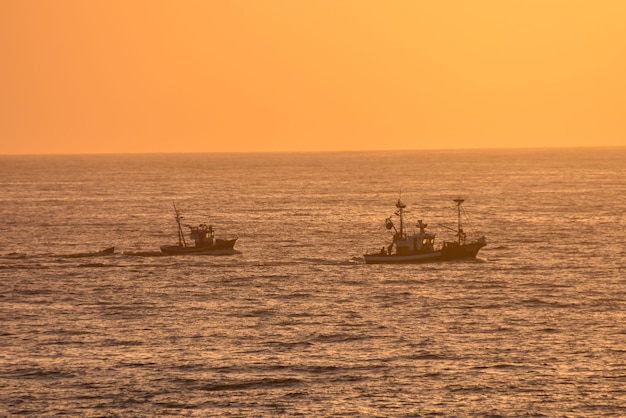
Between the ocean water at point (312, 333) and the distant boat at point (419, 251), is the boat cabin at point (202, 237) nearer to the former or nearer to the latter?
the ocean water at point (312, 333)

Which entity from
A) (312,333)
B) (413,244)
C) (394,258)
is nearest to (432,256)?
(413,244)

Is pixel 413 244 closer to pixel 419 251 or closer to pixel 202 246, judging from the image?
pixel 419 251

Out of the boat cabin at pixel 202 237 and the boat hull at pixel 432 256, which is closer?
the boat hull at pixel 432 256

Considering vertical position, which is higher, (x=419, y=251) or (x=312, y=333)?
(x=419, y=251)

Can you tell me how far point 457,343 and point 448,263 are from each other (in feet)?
150

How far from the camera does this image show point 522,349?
82.0m

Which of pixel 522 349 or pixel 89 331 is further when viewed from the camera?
pixel 89 331

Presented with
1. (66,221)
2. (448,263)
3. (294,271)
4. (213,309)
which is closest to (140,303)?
(213,309)

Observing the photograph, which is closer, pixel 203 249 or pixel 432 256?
pixel 432 256

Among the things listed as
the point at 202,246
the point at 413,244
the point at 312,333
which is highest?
the point at 413,244

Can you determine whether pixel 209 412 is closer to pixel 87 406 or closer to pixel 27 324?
pixel 87 406

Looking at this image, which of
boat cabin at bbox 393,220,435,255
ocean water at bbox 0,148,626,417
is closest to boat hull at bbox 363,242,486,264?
boat cabin at bbox 393,220,435,255

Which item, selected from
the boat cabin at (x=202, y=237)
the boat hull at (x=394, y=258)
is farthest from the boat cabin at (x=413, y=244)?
the boat cabin at (x=202, y=237)

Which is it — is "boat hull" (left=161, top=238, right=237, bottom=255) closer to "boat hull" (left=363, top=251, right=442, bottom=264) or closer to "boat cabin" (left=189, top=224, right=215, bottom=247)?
"boat cabin" (left=189, top=224, right=215, bottom=247)
